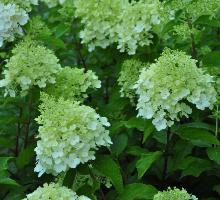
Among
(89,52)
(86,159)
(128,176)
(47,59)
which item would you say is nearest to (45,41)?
(47,59)

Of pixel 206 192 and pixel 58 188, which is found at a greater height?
pixel 206 192

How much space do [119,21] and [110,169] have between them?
1.63 metres

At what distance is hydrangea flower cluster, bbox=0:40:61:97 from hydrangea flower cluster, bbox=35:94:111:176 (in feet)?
2.20

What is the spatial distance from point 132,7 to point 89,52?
78cm

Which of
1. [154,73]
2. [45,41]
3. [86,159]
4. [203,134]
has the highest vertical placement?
[45,41]

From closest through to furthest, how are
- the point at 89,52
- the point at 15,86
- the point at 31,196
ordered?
1. the point at 31,196
2. the point at 15,86
3. the point at 89,52

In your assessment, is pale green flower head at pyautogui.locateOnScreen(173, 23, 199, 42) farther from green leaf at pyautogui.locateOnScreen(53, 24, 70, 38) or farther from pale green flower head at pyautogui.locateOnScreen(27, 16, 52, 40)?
green leaf at pyautogui.locateOnScreen(53, 24, 70, 38)

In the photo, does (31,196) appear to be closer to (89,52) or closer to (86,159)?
(86,159)

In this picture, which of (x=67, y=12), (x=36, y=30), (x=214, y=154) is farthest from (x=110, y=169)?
(x=67, y=12)

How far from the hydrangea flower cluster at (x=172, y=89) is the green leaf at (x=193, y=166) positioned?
280mm

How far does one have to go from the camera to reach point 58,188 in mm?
2672

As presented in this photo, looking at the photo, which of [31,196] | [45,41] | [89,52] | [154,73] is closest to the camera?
[31,196]

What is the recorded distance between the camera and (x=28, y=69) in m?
3.38

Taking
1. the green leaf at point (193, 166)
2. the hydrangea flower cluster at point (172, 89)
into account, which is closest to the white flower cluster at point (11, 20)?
the hydrangea flower cluster at point (172, 89)
